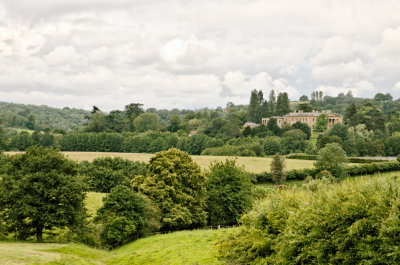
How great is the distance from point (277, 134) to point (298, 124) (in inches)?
526

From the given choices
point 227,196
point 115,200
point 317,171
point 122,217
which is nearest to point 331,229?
point 122,217

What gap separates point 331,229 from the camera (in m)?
19.8

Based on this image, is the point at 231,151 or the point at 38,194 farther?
the point at 231,151

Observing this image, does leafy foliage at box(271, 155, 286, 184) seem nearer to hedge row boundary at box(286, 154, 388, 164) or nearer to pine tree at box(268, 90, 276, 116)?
hedge row boundary at box(286, 154, 388, 164)

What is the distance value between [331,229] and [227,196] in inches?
1189

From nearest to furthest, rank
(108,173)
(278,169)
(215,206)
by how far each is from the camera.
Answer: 1. (215,206)
2. (108,173)
3. (278,169)

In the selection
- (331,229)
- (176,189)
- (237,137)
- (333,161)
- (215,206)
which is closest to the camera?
(331,229)

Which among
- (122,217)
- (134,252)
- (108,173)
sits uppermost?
(108,173)

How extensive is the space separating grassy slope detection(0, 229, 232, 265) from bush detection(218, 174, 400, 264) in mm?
4296

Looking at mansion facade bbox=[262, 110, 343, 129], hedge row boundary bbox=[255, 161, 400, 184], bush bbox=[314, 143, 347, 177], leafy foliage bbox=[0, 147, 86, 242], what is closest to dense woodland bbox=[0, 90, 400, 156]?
mansion facade bbox=[262, 110, 343, 129]

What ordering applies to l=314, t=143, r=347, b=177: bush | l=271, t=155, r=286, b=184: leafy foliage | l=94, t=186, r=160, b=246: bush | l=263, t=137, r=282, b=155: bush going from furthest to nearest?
l=263, t=137, r=282, b=155: bush < l=314, t=143, r=347, b=177: bush < l=271, t=155, r=286, b=184: leafy foliage < l=94, t=186, r=160, b=246: bush

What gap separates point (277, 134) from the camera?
5901 inches

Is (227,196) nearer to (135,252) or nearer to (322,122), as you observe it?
(135,252)

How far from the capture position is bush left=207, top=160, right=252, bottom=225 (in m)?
49.4
